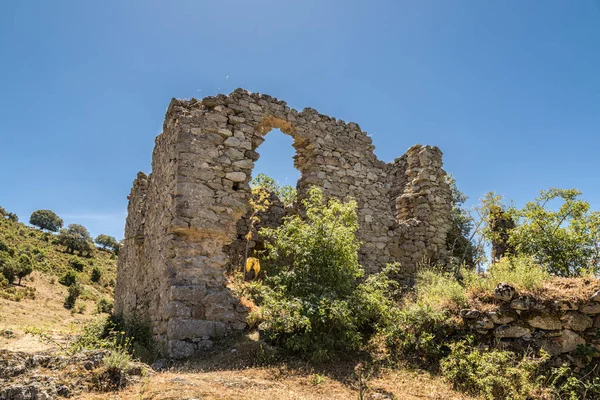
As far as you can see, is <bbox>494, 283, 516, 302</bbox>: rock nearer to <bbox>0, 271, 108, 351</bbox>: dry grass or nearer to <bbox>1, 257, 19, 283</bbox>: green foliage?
<bbox>0, 271, 108, 351</bbox>: dry grass

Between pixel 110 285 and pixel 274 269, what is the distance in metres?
36.6

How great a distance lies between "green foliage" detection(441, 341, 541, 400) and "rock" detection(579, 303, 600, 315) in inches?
47.5

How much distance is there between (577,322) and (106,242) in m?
65.2

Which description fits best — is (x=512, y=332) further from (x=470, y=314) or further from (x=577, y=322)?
(x=577, y=322)

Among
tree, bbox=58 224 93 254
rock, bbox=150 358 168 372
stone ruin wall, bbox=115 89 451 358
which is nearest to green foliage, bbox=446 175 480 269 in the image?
stone ruin wall, bbox=115 89 451 358

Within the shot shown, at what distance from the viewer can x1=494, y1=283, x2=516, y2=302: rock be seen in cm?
636

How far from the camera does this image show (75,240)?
4981cm

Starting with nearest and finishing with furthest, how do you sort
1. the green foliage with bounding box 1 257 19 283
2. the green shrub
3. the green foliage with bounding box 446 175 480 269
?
the green foliage with bounding box 446 175 480 269 < the green foliage with bounding box 1 257 19 283 < the green shrub

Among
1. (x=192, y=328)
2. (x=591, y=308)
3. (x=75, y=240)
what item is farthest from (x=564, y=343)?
(x=75, y=240)

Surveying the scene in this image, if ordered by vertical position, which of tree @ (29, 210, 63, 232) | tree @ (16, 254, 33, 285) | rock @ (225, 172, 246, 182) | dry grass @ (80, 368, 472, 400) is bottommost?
dry grass @ (80, 368, 472, 400)

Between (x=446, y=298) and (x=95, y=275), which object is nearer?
(x=446, y=298)

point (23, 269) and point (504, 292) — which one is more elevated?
point (23, 269)

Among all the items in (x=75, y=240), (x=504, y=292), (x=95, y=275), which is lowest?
(x=504, y=292)

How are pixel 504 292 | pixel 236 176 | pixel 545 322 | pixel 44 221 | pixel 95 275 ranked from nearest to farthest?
pixel 545 322
pixel 504 292
pixel 236 176
pixel 95 275
pixel 44 221
